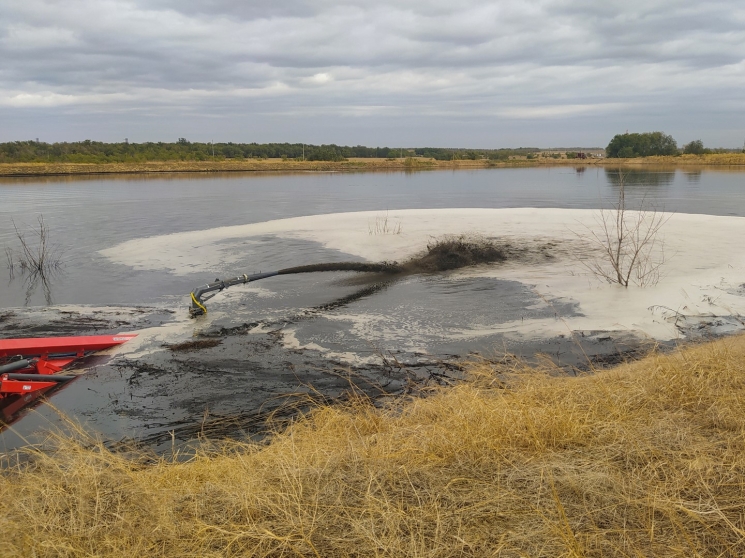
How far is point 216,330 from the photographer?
841 cm

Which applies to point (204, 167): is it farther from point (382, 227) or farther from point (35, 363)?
point (35, 363)

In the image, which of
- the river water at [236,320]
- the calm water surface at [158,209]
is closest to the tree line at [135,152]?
the calm water surface at [158,209]

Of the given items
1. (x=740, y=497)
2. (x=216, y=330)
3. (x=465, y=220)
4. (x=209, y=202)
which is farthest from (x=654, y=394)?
(x=209, y=202)

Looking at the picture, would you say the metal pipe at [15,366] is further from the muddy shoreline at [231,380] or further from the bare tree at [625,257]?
the bare tree at [625,257]

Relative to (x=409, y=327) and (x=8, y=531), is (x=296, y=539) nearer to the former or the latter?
(x=8, y=531)

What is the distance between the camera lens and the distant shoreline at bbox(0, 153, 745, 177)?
58.0 meters

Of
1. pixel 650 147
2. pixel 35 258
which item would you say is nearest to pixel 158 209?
pixel 35 258

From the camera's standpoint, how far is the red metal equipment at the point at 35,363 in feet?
20.8

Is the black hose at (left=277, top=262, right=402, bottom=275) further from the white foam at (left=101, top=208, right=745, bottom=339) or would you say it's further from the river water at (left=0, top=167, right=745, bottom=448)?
the white foam at (left=101, top=208, right=745, bottom=339)

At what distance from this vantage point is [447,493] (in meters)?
3.09

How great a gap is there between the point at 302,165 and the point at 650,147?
183ft

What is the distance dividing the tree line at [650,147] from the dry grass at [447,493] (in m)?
93.0

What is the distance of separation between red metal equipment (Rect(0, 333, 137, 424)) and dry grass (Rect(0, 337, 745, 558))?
2.80 m

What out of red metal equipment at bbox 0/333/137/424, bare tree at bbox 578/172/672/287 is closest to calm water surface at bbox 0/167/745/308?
red metal equipment at bbox 0/333/137/424
